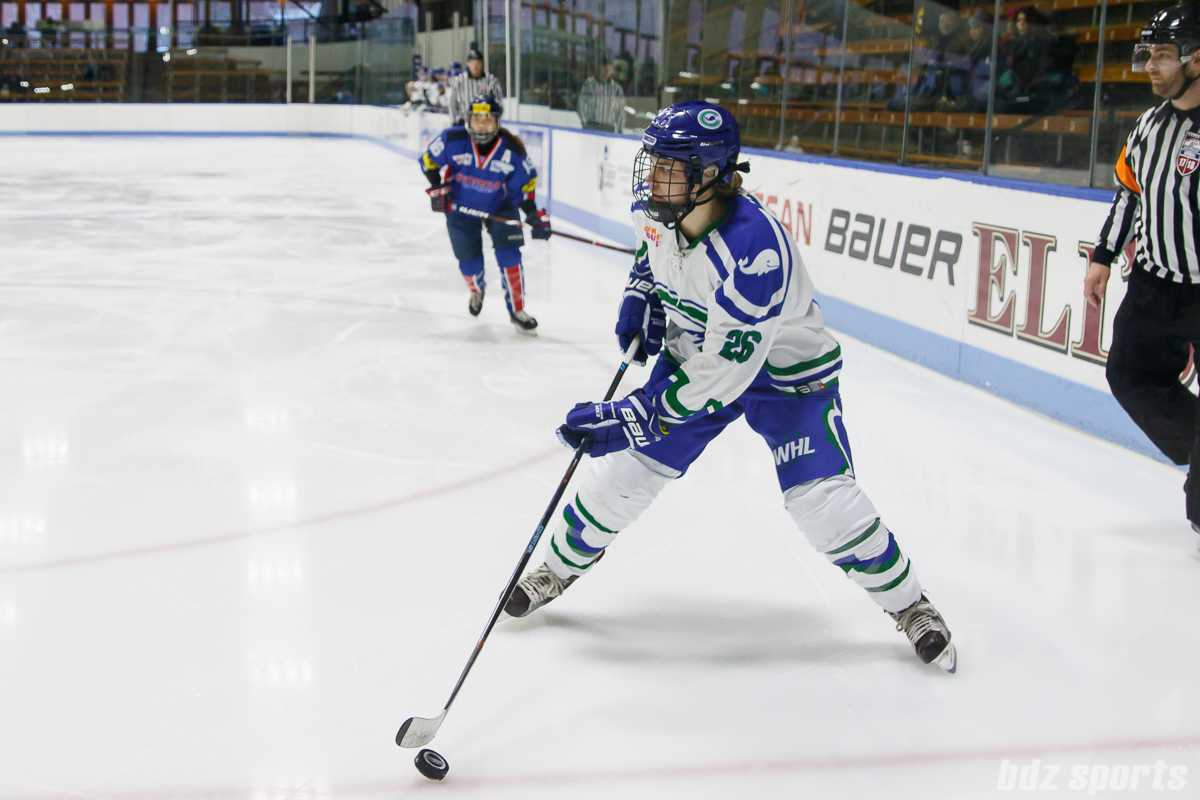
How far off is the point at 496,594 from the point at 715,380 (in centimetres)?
79

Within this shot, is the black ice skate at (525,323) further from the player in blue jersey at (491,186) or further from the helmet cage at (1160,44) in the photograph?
the helmet cage at (1160,44)

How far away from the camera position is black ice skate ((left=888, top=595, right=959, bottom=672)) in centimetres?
200

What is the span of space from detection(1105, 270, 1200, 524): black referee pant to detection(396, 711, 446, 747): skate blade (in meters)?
1.83

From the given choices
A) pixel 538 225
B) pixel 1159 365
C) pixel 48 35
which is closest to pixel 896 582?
pixel 1159 365

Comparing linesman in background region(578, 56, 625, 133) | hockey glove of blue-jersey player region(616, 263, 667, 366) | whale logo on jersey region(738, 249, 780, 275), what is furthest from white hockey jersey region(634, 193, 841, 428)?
linesman in background region(578, 56, 625, 133)

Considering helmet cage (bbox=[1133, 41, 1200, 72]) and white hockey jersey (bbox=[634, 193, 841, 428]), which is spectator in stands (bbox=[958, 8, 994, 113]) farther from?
white hockey jersey (bbox=[634, 193, 841, 428])

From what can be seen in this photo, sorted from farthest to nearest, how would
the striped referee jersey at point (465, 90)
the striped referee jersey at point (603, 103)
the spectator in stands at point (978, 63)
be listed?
the striped referee jersey at point (465, 90)
the striped referee jersey at point (603, 103)
the spectator in stands at point (978, 63)

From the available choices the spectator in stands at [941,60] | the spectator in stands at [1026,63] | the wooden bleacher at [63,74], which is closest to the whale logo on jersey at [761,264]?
the spectator in stands at [1026,63]

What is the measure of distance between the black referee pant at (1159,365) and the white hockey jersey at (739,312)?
1.02m

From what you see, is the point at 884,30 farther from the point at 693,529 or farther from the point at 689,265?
the point at 689,265

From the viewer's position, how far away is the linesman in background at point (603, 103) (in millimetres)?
8023

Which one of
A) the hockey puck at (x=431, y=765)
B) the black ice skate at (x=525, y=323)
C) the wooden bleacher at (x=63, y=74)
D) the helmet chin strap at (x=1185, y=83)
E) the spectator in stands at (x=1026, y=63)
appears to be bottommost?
the hockey puck at (x=431, y=765)

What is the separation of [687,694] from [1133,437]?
212cm

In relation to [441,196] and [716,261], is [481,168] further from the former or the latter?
[716,261]
